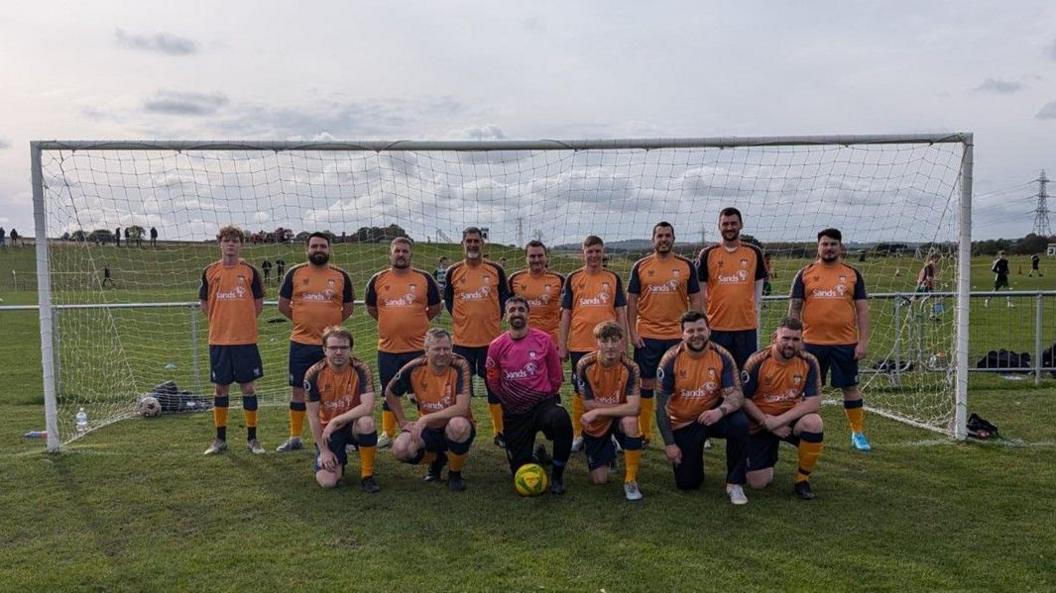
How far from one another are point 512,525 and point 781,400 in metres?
2.18

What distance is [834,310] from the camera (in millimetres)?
6184

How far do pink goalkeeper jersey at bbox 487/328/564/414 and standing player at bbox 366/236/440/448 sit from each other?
3.19 ft

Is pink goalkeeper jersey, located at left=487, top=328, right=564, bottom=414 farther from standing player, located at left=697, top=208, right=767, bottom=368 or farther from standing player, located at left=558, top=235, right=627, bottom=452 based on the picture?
standing player, located at left=697, top=208, right=767, bottom=368

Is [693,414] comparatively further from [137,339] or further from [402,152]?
[137,339]

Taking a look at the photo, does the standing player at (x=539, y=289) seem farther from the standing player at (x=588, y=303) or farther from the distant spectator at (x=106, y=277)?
the distant spectator at (x=106, y=277)

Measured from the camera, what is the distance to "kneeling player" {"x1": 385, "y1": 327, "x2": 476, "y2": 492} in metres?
5.34

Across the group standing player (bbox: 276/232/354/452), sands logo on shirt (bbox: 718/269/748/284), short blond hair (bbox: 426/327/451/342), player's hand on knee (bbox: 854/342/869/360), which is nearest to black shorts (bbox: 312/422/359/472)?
short blond hair (bbox: 426/327/451/342)

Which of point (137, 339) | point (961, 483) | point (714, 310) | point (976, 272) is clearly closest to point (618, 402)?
point (714, 310)

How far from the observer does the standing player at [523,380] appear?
5.44m

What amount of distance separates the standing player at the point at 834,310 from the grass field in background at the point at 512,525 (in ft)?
2.64

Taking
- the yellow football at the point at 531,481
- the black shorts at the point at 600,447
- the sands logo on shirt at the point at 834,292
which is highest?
the sands logo on shirt at the point at 834,292

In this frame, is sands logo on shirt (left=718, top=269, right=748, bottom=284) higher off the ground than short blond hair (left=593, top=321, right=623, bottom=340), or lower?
higher

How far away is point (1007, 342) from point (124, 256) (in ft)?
→ 49.6

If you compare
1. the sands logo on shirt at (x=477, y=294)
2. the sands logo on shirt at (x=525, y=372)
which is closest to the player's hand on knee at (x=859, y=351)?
the sands logo on shirt at (x=525, y=372)
